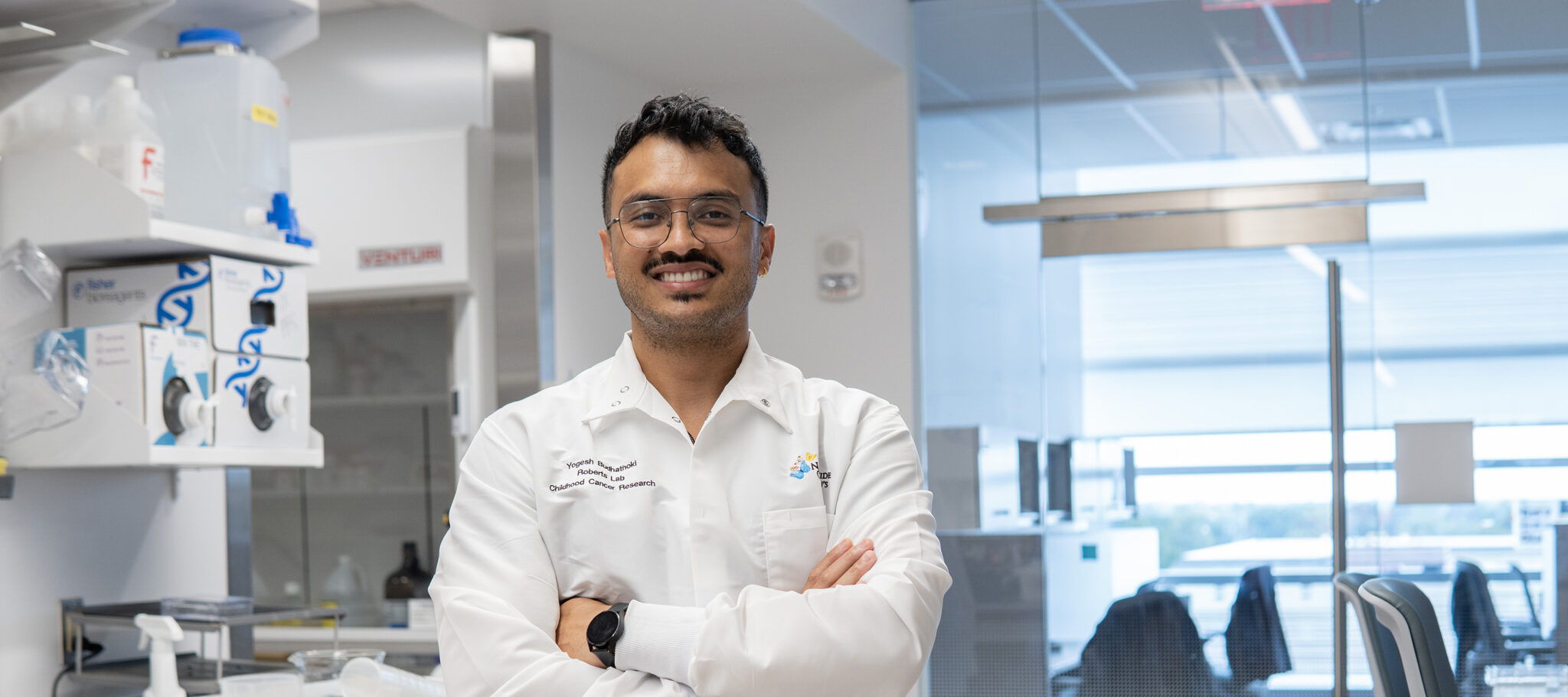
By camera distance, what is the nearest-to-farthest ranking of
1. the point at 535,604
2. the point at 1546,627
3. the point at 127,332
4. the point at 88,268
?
the point at 535,604 → the point at 127,332 → the point at 88,268 → the point at 1546,627

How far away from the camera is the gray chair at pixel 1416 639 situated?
7.36ft

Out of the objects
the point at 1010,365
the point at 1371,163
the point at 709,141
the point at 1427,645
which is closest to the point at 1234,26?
the point at 1371,163

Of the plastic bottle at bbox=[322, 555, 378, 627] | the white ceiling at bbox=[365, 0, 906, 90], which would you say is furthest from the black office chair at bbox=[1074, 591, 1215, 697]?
the plastic bottle at bbox=[322, 555, 378, 627]

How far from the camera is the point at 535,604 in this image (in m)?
1.61

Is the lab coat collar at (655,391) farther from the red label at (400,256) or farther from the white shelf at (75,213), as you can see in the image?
the red label at (400,256)

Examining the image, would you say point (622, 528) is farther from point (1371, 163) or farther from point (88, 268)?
point (1371, 163)

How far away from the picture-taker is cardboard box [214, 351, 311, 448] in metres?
2.39

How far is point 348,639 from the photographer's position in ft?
12.6

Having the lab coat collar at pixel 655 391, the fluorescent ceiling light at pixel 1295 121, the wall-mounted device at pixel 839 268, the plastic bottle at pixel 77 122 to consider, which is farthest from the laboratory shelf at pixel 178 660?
the fluorescent ceiling light at pixel 1295 121

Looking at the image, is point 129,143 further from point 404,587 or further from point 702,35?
point 404,587

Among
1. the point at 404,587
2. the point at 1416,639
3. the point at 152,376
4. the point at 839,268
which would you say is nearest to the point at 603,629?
the point at 152,376

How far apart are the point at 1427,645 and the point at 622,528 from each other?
141 cm

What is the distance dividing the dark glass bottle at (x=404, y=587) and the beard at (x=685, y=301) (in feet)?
8.17

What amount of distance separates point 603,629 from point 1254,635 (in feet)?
9.29
